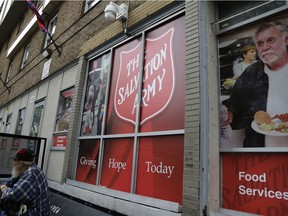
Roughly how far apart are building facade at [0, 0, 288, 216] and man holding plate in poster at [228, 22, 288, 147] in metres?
0.09

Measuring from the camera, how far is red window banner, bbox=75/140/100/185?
5.17 metres

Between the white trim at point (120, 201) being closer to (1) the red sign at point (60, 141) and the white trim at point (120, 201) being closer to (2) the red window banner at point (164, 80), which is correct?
(2) the red window banner at point (164, 80)

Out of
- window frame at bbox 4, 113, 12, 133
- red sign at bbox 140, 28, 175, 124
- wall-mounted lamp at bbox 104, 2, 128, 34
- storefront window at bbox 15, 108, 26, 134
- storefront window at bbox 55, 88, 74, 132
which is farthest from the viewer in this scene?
window frame at bbox 4, 113, 12, 133

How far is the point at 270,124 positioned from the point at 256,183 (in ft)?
2.37

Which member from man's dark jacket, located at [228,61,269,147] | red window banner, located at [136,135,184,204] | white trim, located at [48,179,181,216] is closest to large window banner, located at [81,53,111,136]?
white trim, located at [48,179,181,216]

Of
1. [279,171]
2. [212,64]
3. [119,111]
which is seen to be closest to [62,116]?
[119,111]

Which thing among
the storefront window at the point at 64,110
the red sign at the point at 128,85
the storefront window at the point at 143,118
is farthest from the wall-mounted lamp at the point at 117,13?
the storefront window at the point at 64,110

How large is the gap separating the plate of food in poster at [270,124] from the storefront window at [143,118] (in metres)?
1.06

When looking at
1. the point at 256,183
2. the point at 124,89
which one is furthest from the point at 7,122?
the point at 256,183

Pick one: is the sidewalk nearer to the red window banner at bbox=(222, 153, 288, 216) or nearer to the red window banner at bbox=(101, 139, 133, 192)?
the red window banner at bbox=(101, 139, 133, 192)

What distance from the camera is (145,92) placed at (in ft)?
14.5

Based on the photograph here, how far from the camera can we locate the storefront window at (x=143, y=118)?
12.2 ft

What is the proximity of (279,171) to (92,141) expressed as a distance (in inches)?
152

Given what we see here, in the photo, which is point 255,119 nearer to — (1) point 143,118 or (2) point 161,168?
(2) point 161,168
